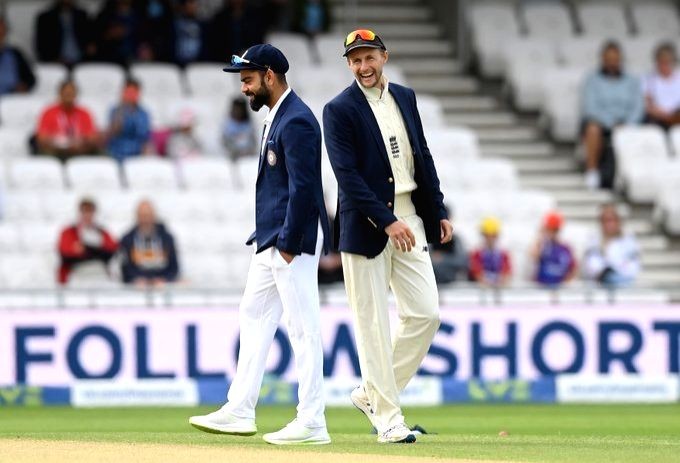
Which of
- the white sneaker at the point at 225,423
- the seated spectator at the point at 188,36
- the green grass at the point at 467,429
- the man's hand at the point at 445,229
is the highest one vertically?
the seated spectator at the point at 188,36

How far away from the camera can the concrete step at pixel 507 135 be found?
19234 millimetres

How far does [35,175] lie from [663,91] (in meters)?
6.94

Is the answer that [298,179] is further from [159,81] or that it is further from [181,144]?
[159,81]

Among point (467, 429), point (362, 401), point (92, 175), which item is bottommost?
point (467, 429)

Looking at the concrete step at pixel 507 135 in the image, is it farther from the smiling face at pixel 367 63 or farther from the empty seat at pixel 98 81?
the smiling face at pixel 367 63

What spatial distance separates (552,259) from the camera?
1553cm

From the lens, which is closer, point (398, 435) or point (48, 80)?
point (398, 435)

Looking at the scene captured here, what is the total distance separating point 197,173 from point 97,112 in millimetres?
1367

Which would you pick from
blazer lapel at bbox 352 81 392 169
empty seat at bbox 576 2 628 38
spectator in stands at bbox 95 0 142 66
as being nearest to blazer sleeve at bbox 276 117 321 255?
blazer lapel at bbox 352 81 392 169

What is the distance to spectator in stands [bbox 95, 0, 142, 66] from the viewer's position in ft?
58.9

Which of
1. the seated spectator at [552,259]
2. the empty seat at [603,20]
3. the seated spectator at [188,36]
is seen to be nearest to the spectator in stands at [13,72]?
the seated spectator at [188,36]

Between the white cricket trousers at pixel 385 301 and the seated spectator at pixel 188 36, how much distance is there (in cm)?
990

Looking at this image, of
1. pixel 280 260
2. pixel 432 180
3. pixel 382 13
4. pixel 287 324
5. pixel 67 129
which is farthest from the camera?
pixel 382 13

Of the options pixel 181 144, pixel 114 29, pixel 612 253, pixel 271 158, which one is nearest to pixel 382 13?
pixel 114 29
